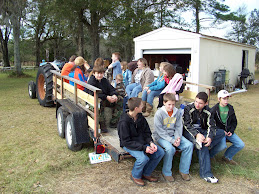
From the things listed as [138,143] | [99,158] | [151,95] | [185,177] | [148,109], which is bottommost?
[185,177]

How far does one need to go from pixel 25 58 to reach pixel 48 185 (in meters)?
60.9

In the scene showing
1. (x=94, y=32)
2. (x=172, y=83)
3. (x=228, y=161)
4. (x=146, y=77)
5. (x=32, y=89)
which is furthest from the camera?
(x=94, y=32)

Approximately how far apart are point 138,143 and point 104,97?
1438 millimetres

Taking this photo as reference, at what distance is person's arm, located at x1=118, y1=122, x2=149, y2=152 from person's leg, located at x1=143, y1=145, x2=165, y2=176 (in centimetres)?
23

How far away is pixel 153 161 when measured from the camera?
3736 millimetres

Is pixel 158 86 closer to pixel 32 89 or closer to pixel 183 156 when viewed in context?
pixel 183 156

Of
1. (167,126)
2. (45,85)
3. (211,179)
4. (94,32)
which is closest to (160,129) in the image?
(167,126)

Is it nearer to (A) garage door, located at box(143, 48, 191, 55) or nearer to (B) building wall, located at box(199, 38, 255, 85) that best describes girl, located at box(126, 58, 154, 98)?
(B) building wall, located at box(199, 38, 255, 85)

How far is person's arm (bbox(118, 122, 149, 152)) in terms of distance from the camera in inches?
140

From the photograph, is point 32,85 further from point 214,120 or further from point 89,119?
point 214,120

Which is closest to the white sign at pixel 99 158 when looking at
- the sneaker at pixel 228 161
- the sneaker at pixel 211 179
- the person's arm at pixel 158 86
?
the sneaker at pixel 211 179

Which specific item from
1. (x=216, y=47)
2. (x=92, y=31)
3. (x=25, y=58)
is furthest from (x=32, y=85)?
(x=25, y=58)

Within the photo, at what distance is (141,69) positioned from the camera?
6.49 m

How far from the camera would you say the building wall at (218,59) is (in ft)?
38.8
